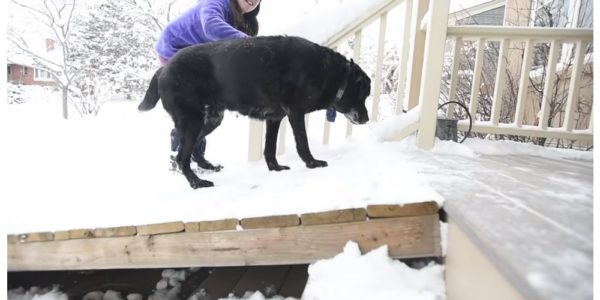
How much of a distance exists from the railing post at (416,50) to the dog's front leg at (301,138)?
4.15 feet

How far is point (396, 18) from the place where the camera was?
33.2 ft

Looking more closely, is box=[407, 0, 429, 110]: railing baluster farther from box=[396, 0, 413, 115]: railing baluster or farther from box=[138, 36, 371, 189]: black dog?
box=[138, 36, 371, 189]: black dog

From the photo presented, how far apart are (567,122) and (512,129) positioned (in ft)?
1.16

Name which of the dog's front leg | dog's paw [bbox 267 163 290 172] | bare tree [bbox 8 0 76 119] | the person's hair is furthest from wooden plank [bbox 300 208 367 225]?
bare tree [bbox 8 0 76 119]

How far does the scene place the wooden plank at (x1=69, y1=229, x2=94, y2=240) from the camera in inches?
58.4

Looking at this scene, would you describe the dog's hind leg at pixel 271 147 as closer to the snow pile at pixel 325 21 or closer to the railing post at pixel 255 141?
the railing post at pixel 255 141

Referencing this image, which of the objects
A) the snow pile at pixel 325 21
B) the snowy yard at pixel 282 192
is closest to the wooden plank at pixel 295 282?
the snowy yard at pixel 282 192

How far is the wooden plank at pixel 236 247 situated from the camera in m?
1.21

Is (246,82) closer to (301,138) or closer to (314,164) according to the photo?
(301,138)

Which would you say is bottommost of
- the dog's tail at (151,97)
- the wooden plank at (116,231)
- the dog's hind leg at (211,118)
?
the wooden plank at (116,231)

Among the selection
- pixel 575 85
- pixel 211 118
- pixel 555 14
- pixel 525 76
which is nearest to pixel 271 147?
pixel 211 118

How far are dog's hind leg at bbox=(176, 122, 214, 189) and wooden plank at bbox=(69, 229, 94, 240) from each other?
2.05ft

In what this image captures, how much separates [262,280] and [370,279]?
0.70 metres

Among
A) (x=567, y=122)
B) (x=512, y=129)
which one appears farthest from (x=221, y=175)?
(x=567, y=122)
